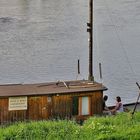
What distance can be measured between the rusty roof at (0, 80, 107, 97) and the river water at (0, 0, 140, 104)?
8.46 meters

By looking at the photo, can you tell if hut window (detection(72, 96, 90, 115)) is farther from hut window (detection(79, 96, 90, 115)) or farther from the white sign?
the white sign

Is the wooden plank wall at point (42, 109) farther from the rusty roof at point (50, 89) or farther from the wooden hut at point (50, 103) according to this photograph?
the rusty roof at point (50, 89)

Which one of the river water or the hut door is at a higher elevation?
the river water

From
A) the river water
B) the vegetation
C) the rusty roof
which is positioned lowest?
the vegetation

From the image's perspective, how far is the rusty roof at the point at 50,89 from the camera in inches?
Result: 643

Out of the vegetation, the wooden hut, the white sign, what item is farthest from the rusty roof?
the vegetation

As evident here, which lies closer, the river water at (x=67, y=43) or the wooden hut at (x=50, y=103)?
the wooden hut at (x=50, y=103)

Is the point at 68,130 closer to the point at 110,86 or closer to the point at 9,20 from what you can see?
the point at 110,86

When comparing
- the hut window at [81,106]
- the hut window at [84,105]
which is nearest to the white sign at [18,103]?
the hut window at [81,106]

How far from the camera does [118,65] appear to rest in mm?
34312

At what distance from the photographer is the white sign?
52.5 feet

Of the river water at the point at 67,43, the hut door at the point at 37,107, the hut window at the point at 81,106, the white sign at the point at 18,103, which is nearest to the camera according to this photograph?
the white sign at the point at 18,103

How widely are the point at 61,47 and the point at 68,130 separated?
2912cm

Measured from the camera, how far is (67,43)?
138 feet
